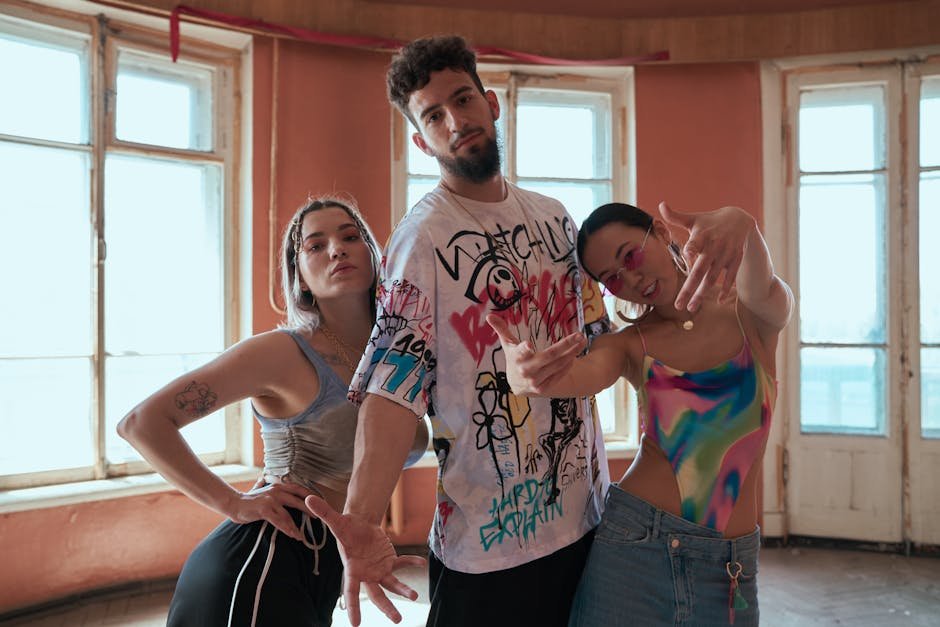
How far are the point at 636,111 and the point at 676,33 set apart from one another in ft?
1.60

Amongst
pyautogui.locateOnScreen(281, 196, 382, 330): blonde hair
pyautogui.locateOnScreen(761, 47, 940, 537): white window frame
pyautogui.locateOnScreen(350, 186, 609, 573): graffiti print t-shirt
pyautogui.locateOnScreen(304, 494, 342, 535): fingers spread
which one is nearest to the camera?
pyautogui.locateOnScreen(304, 494, 342, 535): fingers spread

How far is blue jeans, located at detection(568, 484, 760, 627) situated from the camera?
135cm

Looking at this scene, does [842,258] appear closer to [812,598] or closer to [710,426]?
[812,598]

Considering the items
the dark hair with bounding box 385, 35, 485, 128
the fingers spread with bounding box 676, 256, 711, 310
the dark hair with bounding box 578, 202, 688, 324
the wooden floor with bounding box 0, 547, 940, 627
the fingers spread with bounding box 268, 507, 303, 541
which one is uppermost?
the dark hair with bounding box 385, 35, 485, 128

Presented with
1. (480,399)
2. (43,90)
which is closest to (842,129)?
(480,399)

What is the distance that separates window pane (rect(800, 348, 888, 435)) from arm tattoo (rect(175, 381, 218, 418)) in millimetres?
3656

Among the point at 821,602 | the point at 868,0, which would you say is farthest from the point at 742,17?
the point at 821,602

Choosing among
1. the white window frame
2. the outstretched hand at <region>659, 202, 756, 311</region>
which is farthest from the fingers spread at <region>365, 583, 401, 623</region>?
the white window frame

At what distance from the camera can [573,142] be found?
4301mm

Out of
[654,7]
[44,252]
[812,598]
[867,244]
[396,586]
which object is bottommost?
[812,598]

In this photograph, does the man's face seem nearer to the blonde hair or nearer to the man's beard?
the man's beard

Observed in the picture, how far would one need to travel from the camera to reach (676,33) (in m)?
4.03

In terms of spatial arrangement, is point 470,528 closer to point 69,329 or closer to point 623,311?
point 623,311

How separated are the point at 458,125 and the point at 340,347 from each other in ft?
2.11
